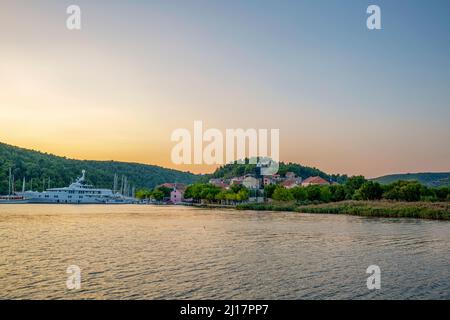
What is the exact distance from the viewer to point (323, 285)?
714 inches

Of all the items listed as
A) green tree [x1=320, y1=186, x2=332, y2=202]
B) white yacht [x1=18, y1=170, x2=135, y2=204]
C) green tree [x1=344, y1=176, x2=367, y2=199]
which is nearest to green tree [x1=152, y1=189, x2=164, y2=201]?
white yacht [x1=18, y1=170, x2=135, y2=204]

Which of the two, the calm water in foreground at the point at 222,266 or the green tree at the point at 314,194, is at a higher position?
the green tree at the point at 314,194

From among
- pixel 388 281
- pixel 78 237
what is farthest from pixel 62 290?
pixel 78 237

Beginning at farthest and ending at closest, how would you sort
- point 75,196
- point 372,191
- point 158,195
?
point 158,195 < point 75,196 < point 372,191

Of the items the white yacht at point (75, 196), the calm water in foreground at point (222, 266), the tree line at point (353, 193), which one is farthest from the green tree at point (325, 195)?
the white yacht at point (75, 196)

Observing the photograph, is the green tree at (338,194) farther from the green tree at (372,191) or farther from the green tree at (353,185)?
the green tree at (372,191)

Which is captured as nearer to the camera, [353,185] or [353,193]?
[353,193]

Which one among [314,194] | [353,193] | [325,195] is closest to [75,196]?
[314,194]

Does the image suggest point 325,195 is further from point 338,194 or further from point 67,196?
point 67,196

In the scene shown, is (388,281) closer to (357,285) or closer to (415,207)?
(357,285)

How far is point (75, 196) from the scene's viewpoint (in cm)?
14838

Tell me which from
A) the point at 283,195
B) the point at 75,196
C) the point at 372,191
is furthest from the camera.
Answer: the point at 75,196

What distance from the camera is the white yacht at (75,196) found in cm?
13975
